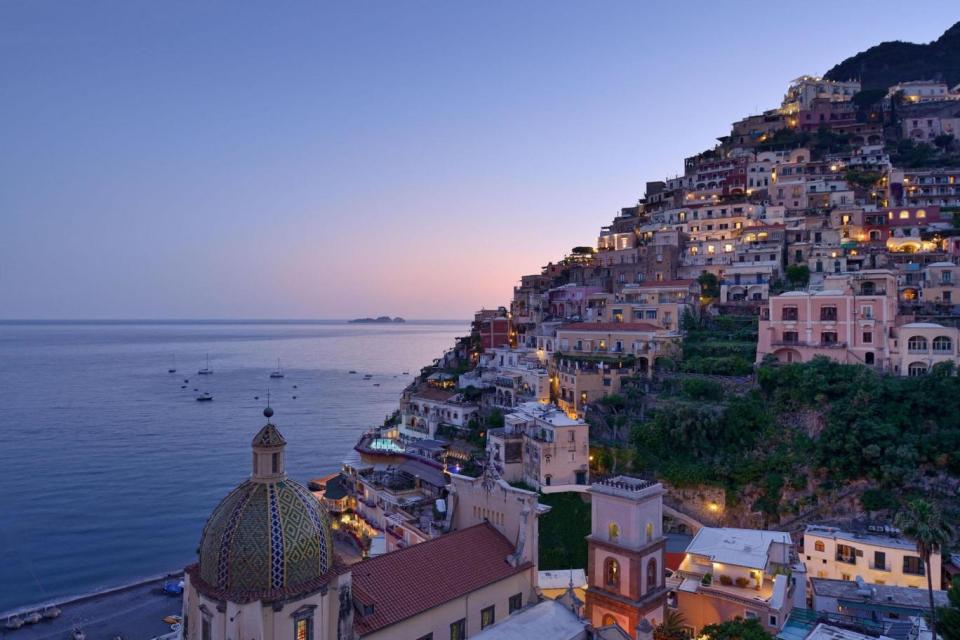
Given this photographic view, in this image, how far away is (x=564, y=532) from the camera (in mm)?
38969

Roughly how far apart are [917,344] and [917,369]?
1837 millimetres

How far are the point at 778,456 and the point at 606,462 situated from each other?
11.5 meters

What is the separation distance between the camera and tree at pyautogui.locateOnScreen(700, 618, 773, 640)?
20234 millimetres

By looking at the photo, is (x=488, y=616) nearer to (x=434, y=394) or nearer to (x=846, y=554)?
(x=846, y=554)

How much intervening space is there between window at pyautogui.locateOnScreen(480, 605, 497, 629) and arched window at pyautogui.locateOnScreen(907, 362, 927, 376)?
39.7m

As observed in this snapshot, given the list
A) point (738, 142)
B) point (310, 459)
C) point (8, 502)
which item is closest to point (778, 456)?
point (310, 459)

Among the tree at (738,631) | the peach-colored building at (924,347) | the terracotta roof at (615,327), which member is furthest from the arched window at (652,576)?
the terracotta roof at (615,327)

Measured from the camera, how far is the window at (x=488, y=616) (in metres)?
20.7

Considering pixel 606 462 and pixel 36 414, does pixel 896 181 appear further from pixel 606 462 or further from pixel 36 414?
pixel 36 414

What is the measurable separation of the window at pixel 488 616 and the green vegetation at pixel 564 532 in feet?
49.5

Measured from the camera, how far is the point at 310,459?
70875mm

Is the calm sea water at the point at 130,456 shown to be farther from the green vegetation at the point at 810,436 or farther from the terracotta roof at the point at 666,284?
the terracotta roof at the point at 666,284

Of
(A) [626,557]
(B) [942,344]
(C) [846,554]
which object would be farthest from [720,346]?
(A) [626,557]

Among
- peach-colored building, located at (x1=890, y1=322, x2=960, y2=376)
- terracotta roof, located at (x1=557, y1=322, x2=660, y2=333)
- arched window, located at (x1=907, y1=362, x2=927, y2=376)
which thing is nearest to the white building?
arched window, located at (x1=907, y1=362, x2=927, y2=376)
